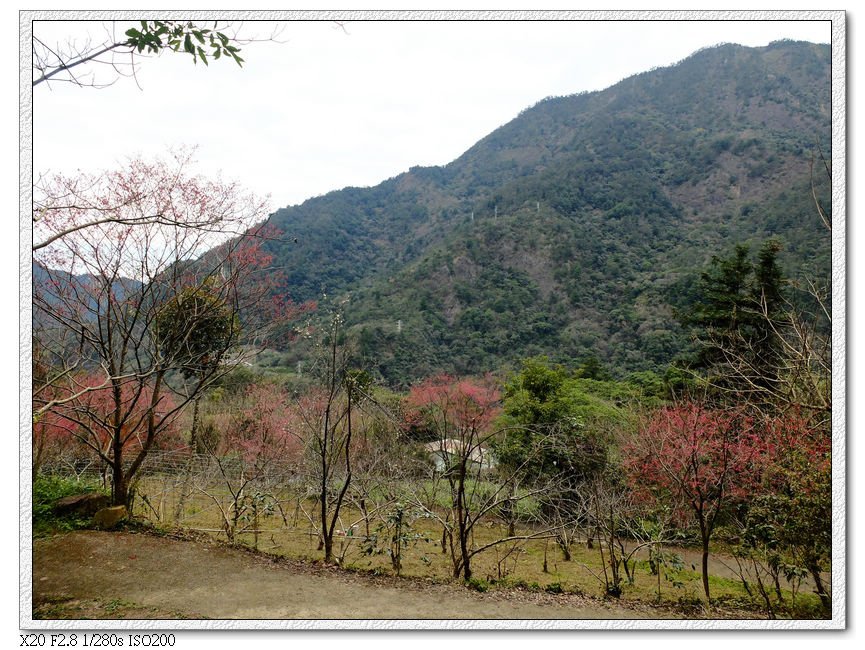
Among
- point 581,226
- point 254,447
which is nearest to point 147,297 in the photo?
point 254,447

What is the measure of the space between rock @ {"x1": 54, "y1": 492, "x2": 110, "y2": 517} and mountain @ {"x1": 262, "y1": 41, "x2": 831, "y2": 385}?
3.19 metres

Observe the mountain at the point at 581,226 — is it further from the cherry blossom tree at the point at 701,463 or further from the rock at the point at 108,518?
the cherry blossom tree at the point at 701,463

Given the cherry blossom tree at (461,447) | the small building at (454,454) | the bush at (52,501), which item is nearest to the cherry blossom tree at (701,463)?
the cherry blossom tree at (461,447)

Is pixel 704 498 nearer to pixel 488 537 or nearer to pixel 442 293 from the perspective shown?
pixel 488 537

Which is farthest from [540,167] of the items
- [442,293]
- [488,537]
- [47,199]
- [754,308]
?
[47,199]

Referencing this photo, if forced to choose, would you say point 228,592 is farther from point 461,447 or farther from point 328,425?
point 461,447

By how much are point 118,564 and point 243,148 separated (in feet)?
11.2

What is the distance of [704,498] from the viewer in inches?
163

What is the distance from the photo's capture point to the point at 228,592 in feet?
10.0

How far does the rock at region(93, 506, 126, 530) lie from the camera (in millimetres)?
4215

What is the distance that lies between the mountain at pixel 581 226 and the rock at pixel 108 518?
321 centimetres

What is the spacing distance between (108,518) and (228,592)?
2032 millimetres

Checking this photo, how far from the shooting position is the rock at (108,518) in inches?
166

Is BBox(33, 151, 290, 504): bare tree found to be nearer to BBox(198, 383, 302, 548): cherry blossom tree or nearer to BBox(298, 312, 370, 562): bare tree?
BBox(298, 312, 370, 562): bare tree
